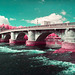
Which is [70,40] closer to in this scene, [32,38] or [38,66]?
[38,66]

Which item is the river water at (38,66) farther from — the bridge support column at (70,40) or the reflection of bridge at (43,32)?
the reflection of bridge at (43,32)

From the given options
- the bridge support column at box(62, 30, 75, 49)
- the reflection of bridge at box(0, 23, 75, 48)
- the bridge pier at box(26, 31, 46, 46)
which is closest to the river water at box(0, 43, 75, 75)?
the bridge support column at box(62, 30, 75, 49)

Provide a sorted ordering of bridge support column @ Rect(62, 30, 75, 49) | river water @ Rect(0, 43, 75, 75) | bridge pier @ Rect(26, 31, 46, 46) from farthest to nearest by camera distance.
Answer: bridge pier @ Rect(26, 31, 46, 46) < bridge support column @ Rect(62, 30, 75, 49) < river water @ Rect(0, 43, 75, 75)

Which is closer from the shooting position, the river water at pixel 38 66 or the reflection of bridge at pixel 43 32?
the river water at pixel 38 66

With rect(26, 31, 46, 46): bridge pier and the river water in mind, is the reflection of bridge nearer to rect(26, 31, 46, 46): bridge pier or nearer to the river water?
rect(26, 31, 46, 46): bridge pier

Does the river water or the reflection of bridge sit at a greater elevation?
the reflection of bridge

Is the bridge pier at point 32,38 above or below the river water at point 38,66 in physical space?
above

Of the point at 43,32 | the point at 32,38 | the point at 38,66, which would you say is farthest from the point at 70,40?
the point at 32,38

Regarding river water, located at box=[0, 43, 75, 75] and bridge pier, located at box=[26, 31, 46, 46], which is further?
bridge pier, located at box=[26, 31, 46, 46]

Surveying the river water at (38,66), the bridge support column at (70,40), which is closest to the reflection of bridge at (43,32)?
the bridge support column at (70,40)

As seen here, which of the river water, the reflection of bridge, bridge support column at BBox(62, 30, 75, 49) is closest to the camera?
the river water

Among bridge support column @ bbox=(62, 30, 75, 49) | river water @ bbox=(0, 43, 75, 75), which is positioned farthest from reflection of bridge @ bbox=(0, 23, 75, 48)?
river water @ bbox=(0, 43, 75, 75)

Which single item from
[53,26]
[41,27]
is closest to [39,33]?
[41,27]

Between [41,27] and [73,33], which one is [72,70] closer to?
[73,33]
